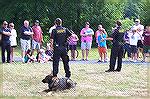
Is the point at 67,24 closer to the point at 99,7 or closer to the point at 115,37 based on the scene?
the point at 99,7

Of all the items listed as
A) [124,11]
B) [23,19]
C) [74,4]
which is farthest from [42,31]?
[124,11]

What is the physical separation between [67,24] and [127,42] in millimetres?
4527

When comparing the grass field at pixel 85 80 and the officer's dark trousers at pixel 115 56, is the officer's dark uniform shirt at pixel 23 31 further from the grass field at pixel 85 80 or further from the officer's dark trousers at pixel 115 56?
the officer's dark trousers at pixel 115 56

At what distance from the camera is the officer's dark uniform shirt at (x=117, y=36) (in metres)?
11.9

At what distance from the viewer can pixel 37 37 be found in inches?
492

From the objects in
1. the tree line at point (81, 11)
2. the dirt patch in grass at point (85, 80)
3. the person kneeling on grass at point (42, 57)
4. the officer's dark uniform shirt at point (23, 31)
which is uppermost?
the tree line at point (81, 11)

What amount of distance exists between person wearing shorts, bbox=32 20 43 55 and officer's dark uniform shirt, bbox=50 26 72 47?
1234 millimetres

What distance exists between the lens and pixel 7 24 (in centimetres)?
1348

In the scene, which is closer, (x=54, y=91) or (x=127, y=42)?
(x=54, y=91)

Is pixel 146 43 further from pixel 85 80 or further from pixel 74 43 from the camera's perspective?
pixel 85 80

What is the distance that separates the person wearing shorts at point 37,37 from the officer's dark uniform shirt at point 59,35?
1234mm

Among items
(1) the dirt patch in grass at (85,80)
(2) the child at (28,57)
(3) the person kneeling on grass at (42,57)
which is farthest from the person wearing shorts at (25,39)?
(1) the dirt patch in grass at (85,80)

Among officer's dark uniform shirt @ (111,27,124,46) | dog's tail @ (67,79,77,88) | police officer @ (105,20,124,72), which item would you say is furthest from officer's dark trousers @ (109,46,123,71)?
dog's tail @ (67,79,77,88)

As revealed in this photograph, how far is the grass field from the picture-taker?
929 centimetres
